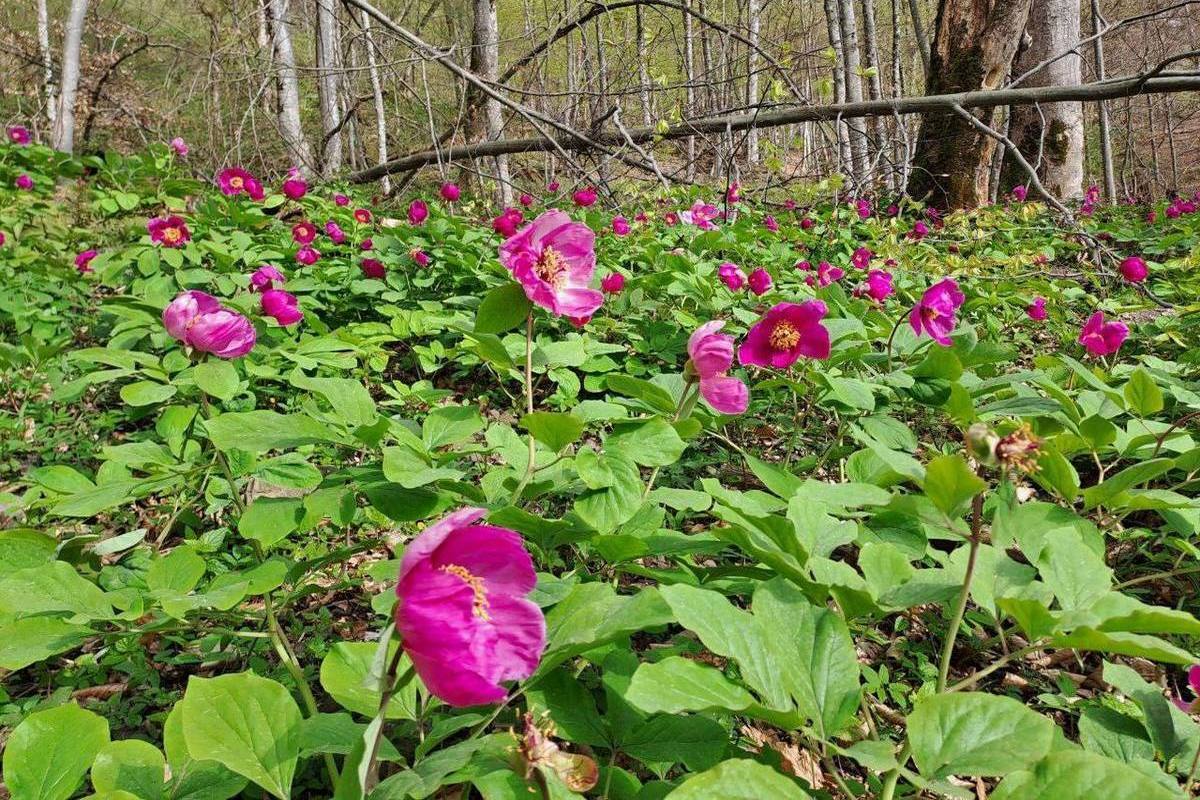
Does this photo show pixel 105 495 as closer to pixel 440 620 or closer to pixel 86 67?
pixel 440 620

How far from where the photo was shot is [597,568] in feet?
5.91

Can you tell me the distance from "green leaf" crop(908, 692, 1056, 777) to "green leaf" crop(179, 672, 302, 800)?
2.32 feet

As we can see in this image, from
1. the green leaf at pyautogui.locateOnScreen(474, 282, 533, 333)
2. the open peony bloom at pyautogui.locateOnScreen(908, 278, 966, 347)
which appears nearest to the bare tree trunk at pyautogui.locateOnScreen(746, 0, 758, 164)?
the open peony bloom at pyautogui.locateOnScreen(908, 278, 966, 347)

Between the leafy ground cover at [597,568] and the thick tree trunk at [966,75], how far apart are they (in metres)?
4.59

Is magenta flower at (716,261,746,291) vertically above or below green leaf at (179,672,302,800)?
above

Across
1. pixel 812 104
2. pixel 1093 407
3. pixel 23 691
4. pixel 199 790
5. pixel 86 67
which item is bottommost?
pixel 23 691

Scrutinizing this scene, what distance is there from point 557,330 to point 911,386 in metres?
1.93

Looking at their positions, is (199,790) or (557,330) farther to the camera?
(557,330)

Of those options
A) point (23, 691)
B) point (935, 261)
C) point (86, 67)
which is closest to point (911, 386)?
point (23, 691)

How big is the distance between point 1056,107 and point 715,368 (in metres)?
8.50

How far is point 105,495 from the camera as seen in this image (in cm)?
131

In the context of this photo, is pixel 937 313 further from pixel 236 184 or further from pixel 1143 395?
pixel 236 184

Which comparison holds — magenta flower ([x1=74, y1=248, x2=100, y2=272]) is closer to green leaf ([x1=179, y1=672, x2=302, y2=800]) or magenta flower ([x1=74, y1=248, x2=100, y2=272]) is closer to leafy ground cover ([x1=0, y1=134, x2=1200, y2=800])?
leafy ground cover ([x1=0, y1=134, x2=1200, y2=800])

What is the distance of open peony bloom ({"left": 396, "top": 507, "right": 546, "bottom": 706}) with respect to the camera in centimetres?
67
